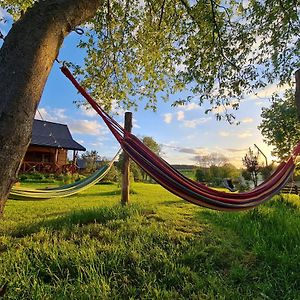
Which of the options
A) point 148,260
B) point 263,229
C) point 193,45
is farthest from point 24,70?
point 193,45

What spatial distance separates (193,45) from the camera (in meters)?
3.97

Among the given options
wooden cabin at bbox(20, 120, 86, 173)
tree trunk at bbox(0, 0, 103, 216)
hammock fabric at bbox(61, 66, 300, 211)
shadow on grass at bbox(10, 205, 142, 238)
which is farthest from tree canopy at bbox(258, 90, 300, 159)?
wooden cabin at bbox(20, 120, 86, 173)

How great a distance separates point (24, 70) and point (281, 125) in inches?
559

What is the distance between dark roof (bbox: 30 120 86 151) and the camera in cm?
1555

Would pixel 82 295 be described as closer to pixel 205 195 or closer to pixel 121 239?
pixel 121 239

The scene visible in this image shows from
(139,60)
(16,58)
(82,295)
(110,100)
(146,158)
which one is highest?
(139,60)

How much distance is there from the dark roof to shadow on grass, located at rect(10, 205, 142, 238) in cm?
1275

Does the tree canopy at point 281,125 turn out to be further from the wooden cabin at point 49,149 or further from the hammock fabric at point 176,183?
the wooden cabin at point 49,149

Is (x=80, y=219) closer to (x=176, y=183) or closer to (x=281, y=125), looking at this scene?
(x=176, y=183)

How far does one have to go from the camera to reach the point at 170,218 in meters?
3.53

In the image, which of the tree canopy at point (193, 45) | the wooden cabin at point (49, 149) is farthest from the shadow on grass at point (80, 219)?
the wooden cabin at point (49, 149)

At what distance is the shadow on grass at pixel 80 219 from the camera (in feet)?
9.50

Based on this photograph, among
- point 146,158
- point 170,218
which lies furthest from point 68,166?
point 146,158

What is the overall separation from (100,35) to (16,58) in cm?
329
